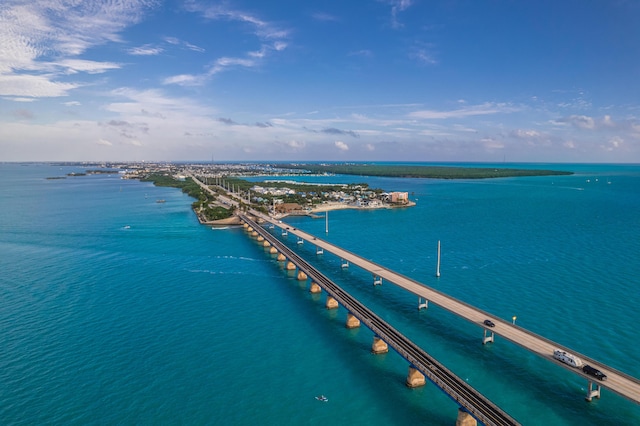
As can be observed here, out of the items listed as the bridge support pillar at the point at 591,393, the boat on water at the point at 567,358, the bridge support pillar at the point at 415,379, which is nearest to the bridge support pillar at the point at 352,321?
the bridge support pillar at the point at 415,379

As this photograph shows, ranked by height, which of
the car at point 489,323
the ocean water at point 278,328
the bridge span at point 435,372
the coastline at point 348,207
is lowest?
the ocean water at point 278,328

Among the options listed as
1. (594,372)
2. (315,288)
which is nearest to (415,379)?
(594,372)

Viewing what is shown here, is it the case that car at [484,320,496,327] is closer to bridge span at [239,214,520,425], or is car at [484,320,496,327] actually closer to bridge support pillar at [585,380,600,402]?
bridge span at [239,214,520,425]

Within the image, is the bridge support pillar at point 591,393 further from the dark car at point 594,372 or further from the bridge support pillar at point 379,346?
the bridge support pillar at point 379,346

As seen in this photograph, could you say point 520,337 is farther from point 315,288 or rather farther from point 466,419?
point 315,288

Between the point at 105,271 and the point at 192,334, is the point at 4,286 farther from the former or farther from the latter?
the point at 192,334
